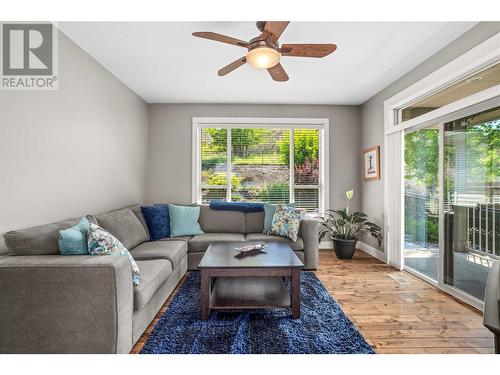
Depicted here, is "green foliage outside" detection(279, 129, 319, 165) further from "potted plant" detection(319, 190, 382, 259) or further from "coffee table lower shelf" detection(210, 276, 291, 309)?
"coffee table lower shelf" detection(210, 276, 291, 309)

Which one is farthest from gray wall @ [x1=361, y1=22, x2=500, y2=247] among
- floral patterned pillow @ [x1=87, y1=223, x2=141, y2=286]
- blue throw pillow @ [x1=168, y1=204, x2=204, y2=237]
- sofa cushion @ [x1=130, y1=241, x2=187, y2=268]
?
floral patterned pillow @ [x1=87, y1=223, x2=141, y2=286]

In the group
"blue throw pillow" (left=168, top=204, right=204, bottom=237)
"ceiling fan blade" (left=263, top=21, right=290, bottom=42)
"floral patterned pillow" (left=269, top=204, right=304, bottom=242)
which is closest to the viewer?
"ceiling fan blade" (left=263, top=21, right=290, bottom=42)

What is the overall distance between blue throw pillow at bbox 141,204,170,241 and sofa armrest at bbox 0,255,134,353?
188 centimetres

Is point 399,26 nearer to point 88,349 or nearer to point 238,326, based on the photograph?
point 238,326

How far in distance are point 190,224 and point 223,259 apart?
4.92 ft

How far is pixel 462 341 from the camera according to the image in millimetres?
1946

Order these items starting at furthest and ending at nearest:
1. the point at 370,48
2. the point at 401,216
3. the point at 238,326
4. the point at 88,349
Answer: the point at 401,216 < the point at 370,48 < the point at 238,326 < the point at 88,349

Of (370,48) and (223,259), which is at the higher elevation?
(370,48)

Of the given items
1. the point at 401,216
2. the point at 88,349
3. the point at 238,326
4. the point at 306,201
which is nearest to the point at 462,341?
the point at 238,326

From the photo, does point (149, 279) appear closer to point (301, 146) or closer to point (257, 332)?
point (257, 332)

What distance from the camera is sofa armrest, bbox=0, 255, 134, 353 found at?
5.07 feet

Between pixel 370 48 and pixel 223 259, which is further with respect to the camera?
pixel 370 48

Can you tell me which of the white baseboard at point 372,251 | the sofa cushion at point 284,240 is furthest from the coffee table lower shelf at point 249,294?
the white baseboard at point 372,251

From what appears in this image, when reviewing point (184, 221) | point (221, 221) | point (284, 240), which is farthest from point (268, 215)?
point (184, 221)
